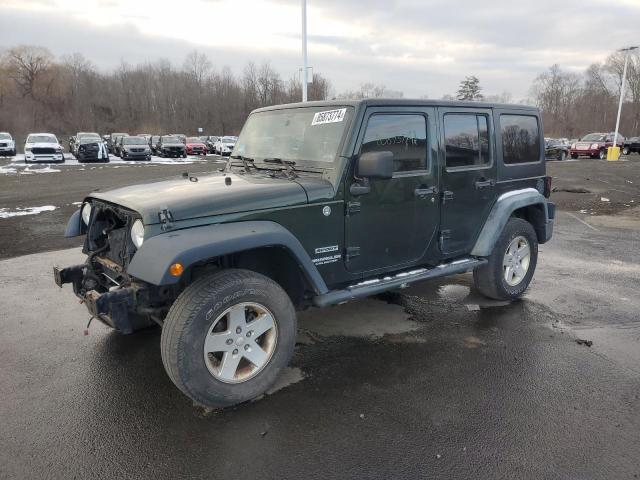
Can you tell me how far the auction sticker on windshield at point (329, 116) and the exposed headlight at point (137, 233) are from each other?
1665 mm

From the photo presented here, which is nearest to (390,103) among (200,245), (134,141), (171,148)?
(200,245)

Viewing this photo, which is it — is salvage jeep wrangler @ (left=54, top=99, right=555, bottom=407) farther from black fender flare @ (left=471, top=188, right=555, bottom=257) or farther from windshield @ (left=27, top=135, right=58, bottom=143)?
windshield @ (left=27, top=135, right=58, bottom=143)

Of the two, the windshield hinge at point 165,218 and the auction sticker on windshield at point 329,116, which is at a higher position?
the auction sticker on windshield at point 329,116

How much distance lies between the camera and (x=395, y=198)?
4.02m

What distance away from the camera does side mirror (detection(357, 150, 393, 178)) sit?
3494mm

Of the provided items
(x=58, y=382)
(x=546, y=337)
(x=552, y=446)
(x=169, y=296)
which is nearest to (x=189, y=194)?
(x=169, y=296)

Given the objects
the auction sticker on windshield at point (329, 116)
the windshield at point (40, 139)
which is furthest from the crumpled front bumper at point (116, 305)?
the windshield at point (40, 139)

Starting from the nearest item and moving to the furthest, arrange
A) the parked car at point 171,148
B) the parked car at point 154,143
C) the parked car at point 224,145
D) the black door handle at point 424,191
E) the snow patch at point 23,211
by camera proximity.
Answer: the black door handle at point 424,191 → the snow patch at point 23,211 → the parked car at point 171,148 → the parked car at point 154,143 → the parked car at point 224,145

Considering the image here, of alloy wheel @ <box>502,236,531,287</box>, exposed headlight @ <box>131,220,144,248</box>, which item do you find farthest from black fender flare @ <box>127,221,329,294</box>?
alloy wheel @ <box>502,236,531,287</box>

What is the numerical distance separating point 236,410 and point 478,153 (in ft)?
10.9

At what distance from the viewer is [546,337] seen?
14.5 ft

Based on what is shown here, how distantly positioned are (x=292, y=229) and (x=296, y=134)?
1.07m

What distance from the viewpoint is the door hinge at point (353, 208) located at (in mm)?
3734

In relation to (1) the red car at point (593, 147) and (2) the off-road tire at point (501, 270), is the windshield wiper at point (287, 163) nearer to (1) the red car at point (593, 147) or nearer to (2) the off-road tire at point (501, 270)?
(2) the off-road tire at point (501, 270)
